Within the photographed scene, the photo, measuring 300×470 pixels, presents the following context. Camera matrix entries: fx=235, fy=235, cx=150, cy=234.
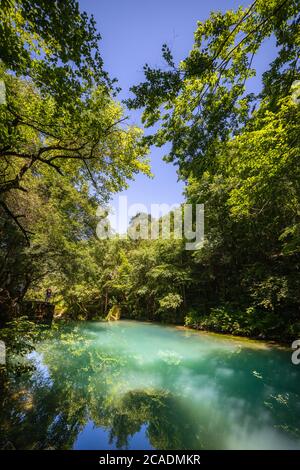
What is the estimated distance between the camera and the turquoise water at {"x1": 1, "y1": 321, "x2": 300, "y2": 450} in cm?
369

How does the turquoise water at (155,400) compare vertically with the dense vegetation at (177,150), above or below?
below

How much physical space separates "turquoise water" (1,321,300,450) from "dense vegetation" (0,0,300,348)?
11.4 ft

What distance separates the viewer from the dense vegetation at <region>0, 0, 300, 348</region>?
3590 mm

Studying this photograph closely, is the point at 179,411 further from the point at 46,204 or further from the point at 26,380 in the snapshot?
the point at 46,204

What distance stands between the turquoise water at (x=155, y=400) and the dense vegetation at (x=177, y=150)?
3.48 metres

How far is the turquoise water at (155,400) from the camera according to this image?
3693 mm

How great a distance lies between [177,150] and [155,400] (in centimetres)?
532

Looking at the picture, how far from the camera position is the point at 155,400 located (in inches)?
202

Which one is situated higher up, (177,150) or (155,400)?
(177,150)

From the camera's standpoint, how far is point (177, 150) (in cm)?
460

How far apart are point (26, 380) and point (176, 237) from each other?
500 inches

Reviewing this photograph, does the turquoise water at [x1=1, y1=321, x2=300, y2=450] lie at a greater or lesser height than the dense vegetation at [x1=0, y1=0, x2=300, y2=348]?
lesser

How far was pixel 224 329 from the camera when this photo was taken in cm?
1282
